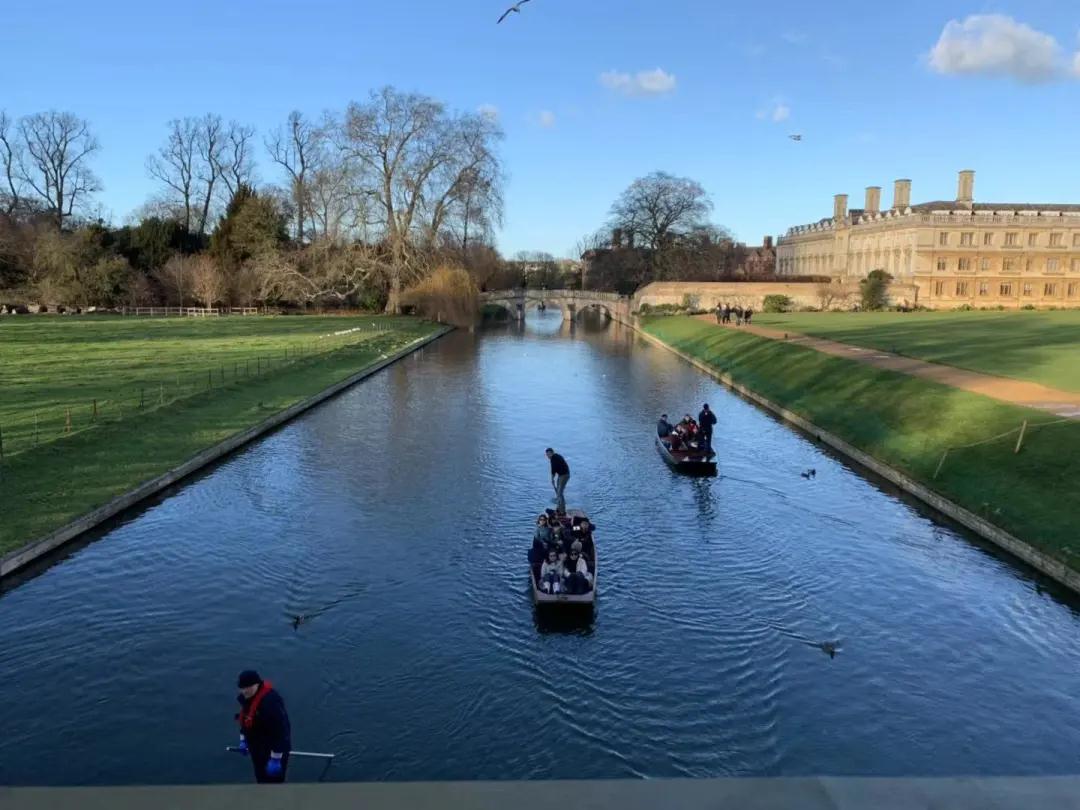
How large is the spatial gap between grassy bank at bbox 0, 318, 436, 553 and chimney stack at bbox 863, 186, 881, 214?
3066 inches

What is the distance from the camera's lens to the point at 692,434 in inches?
1041

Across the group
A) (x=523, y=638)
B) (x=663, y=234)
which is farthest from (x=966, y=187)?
(x=523, y=638)

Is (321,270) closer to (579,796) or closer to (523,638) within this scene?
(523,638)

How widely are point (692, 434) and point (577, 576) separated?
503 inches

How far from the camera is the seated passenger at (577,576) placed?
47.7 feet

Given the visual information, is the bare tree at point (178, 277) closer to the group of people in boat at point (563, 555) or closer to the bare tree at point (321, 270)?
the bare tree at point (321, 270)

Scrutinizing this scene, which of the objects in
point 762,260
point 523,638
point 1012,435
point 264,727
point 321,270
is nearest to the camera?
point 264,727

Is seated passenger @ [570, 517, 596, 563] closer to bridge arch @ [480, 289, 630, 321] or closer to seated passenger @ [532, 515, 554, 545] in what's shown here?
seated passenger @ [532, 515, 554, 545]

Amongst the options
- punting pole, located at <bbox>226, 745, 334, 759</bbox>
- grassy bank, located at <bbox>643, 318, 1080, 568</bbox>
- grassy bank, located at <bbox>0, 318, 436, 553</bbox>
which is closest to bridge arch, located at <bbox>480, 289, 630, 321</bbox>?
grassy bank, located at <bbox>0, 318, 436, 553</bbox>

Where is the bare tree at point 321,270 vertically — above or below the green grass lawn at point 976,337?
above

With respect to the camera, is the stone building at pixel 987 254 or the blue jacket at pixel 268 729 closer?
the blue jacket at pixel 268 729

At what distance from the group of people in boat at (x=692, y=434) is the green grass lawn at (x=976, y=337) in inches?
602

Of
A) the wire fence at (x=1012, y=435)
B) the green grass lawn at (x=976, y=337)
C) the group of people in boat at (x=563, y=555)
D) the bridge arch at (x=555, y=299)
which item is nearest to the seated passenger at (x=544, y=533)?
the group of people in boat at (x=563, y=555)

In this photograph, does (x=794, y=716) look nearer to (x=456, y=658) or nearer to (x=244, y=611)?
(x=456, y=658)
